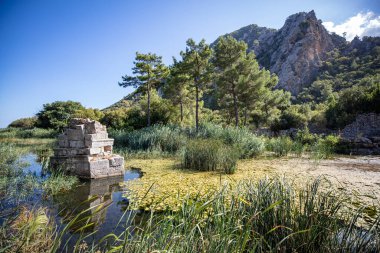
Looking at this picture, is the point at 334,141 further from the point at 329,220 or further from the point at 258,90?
the point at 329,220

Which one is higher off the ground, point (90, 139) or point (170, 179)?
point (90, 139)

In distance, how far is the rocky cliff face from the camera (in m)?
53.2

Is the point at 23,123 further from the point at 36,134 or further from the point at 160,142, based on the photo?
the point at 160,142

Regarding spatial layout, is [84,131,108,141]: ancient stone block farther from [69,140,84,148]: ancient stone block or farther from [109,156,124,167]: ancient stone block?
[109,156,124,167]: ancient stone block

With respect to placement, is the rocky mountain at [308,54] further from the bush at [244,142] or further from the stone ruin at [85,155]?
the stone ruin at [85,155]

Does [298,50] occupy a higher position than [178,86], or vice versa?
[298,50]

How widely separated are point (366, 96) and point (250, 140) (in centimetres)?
1689

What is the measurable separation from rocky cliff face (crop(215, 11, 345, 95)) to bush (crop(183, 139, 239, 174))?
4976 centimetres

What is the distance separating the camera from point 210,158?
7184mm

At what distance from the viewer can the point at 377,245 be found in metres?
1.82

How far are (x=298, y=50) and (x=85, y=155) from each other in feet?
204

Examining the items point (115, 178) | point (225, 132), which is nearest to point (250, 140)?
point (225, 132)

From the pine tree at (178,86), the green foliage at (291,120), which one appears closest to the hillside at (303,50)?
the green foliage at (291,120)

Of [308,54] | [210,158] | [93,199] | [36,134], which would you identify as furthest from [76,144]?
[308,54]
